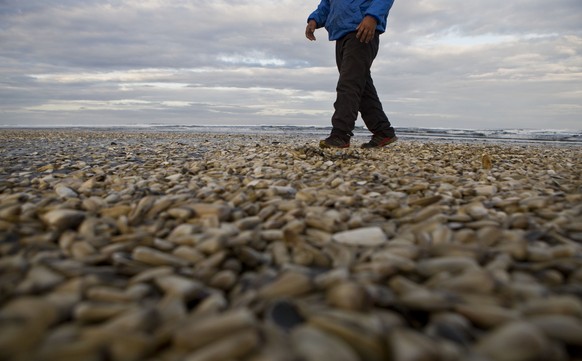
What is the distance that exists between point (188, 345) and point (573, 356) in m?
0.89

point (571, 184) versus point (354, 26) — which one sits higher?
point (354, 26)

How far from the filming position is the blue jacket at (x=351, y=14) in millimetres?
4621

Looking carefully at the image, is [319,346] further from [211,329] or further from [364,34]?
[364,34]

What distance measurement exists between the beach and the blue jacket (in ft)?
10.2

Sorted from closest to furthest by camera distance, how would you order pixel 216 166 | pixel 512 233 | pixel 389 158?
pixel 512 233 → pixel 216 166 → pixel 389 158

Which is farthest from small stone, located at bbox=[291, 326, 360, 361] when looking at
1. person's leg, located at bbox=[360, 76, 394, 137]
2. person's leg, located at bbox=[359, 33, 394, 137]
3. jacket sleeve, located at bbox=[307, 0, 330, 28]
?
jacket sleeve, located at bbox=[307, 0, 330, 28]

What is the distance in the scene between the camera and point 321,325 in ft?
3.01

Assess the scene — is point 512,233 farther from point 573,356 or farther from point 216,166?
point 216,166

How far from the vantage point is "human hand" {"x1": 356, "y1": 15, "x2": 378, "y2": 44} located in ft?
15.2

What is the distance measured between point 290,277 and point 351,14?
4572 millimetres

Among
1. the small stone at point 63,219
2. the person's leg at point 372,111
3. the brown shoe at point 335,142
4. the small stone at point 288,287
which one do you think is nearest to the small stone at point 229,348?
the small stone at point 288,287

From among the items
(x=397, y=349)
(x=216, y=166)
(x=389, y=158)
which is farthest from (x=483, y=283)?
(x=389, y=158)

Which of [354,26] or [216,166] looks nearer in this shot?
[216,166]

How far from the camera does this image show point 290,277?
117 cm
